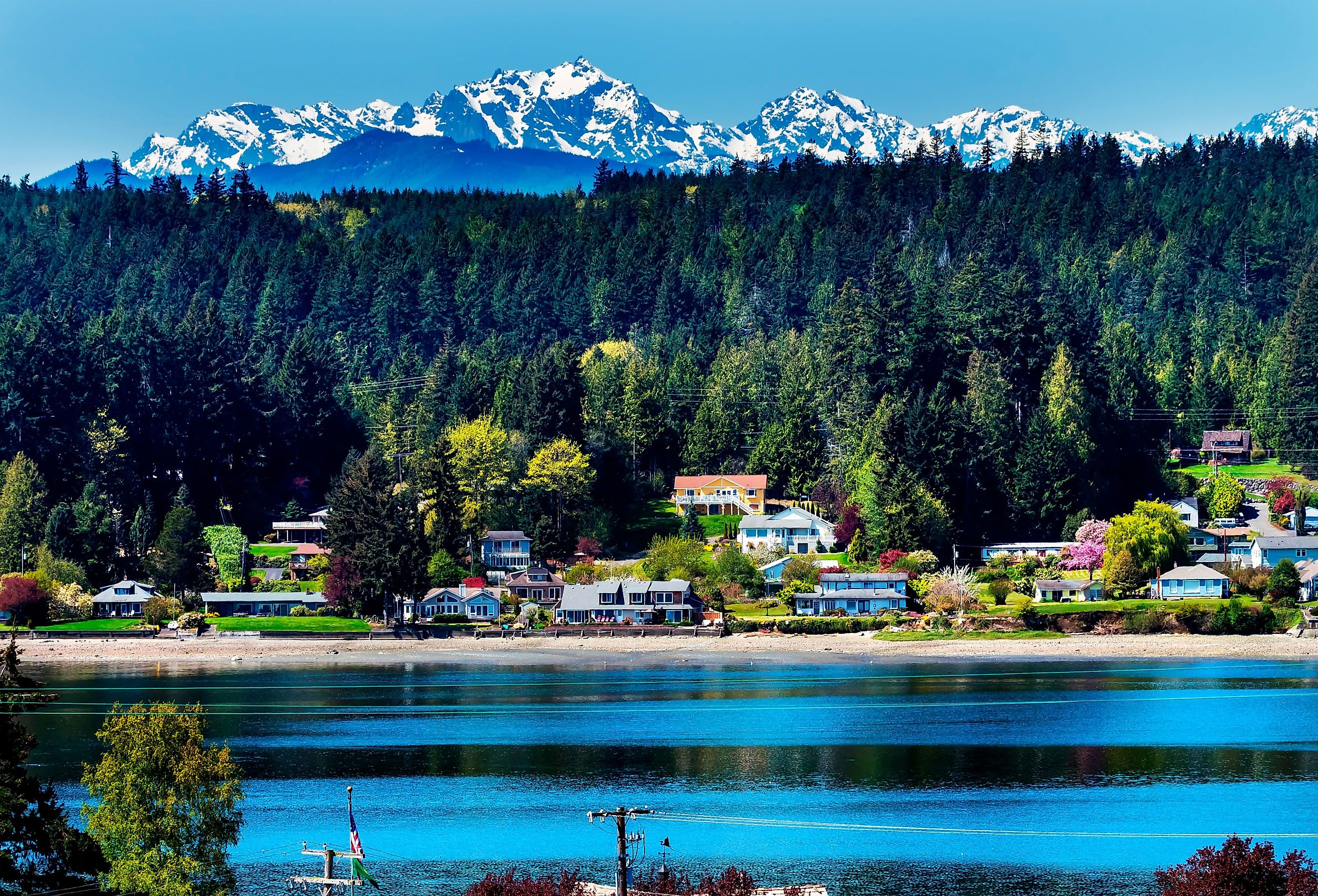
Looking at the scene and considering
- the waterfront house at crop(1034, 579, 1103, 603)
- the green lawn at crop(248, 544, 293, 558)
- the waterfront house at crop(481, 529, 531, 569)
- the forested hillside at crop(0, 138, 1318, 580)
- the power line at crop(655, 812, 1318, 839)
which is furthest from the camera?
the green lawn at crop(248, 544, 293, 558)

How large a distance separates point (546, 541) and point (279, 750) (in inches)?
1910

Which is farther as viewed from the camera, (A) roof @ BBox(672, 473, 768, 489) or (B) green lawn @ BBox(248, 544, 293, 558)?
(A) roof @ BBox(672, 473, 768, 489)

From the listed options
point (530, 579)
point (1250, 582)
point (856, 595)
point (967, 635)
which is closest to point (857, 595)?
point (856, 595)

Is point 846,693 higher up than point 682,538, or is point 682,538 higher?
point 682,538

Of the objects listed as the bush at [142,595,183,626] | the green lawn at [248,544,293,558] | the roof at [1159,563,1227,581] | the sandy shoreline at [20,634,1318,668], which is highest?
the green lawn at [248,544,293,558]

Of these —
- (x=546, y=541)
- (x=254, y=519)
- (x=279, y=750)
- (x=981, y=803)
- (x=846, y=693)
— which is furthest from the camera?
(x=254, y=519)

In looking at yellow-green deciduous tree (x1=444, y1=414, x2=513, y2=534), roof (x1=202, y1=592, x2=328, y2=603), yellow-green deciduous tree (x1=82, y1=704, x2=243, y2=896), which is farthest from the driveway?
yellow-green deciduous tree (x1=82, y1=704, x2=243, y2=896)

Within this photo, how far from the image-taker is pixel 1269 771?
52.5 m

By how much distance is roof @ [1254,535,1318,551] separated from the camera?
97625 mm

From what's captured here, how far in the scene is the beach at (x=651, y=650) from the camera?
8362cm

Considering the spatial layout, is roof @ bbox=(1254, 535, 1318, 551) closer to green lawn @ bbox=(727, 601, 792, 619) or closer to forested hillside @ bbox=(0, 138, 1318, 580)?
forested hillside @ bbox=(0, 138, 1318, 580)

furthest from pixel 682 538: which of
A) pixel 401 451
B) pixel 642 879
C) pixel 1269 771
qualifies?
pixel 642 879

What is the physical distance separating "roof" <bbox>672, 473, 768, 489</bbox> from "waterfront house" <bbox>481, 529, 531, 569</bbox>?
1636 centimetres

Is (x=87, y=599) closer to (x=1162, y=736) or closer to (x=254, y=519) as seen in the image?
(x=254, y=519)
